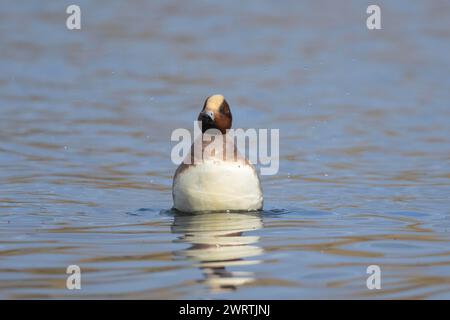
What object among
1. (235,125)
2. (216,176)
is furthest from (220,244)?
(235,125)

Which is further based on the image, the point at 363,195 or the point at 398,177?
the point at 398,177

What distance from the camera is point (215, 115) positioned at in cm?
987

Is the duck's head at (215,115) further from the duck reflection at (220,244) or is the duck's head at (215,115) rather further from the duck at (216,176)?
the duck reflection at (220,244)

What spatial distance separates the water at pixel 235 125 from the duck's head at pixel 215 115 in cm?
77

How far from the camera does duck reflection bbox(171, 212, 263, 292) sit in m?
7.61

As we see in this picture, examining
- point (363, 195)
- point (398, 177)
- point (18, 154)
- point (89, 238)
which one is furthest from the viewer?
point (18, 154)

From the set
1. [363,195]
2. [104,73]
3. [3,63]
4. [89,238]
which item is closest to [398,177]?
[363,195]

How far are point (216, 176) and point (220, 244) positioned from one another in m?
0.95

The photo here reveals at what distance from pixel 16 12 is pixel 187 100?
388 inches

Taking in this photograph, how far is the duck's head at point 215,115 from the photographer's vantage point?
984 cm

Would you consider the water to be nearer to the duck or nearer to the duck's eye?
the duck

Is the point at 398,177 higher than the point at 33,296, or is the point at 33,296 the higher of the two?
the point at 398,177
